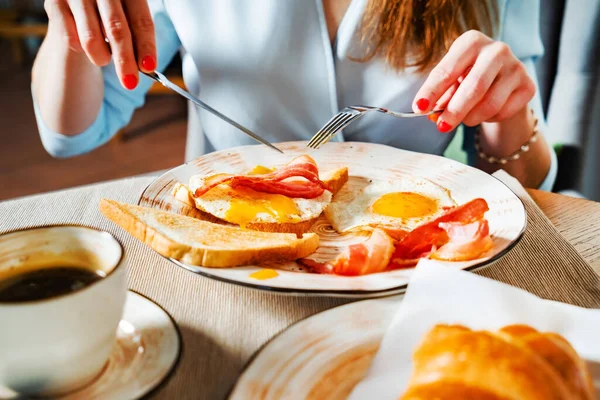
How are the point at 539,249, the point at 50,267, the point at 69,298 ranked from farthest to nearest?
1. the point at 539,249
2. the point at 50,267
3. the point at 69,298

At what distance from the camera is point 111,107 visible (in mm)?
1731

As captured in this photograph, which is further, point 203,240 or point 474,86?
point 474,86

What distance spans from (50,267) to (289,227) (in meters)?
0.52

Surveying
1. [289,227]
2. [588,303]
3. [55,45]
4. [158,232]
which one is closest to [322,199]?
[289,227]

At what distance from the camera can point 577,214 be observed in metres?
1.16

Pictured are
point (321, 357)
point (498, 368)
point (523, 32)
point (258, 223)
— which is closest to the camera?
point (498, 368)

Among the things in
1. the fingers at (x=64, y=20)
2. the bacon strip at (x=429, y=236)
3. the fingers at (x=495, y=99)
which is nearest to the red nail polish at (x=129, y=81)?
the fingers at (x=64, y=20)

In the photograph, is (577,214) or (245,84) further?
(245,84)

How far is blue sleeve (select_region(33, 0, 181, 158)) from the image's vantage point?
162cm

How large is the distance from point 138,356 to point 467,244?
530 mm

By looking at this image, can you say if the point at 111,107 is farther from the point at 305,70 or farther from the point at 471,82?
the point at 471,82

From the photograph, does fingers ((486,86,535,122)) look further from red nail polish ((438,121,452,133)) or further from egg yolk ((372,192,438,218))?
egg yolk ((372,192,438,218))

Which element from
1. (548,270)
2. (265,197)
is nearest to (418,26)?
(265,197)

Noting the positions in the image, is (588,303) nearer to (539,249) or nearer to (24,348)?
(539,249)
